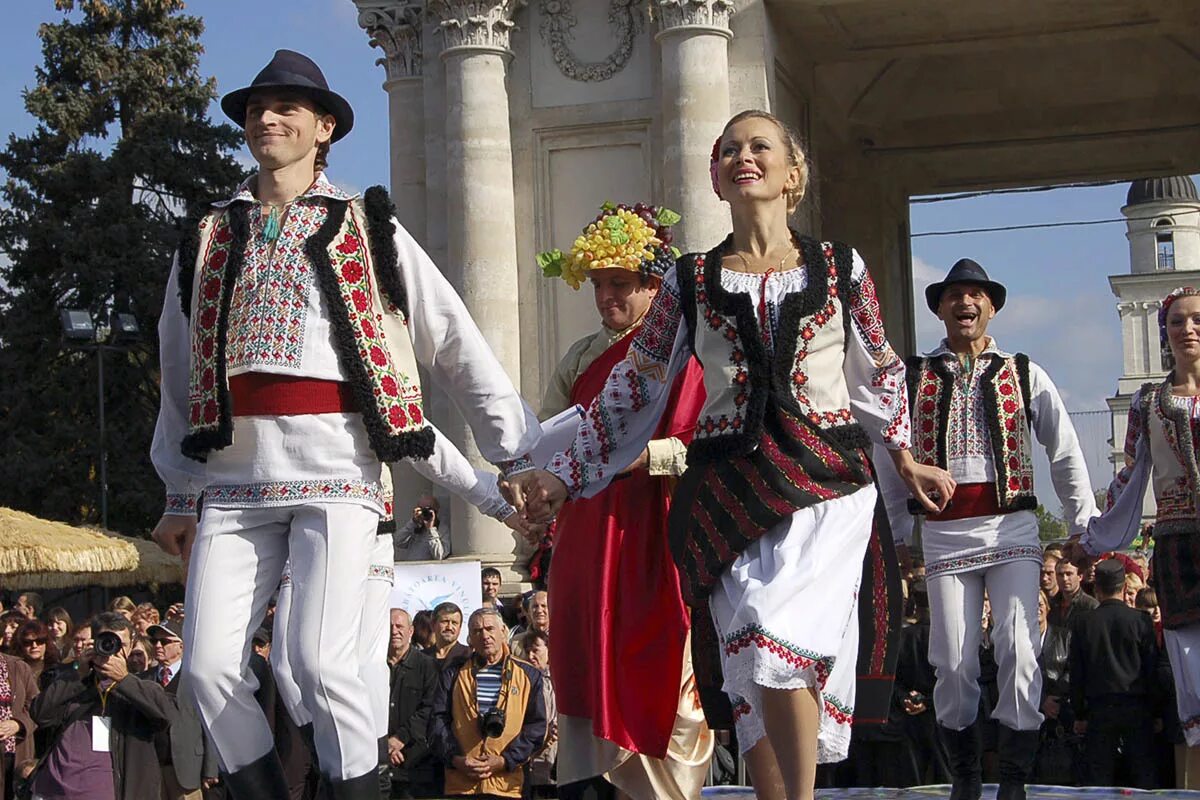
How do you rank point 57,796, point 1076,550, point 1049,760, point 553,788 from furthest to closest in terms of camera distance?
point 1049,760, point 553,788, point 57,796, point 1076,550

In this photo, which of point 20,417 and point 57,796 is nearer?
point 57,796

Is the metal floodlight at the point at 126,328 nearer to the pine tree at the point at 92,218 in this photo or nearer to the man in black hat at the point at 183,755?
the pine tree at the point at 92,218

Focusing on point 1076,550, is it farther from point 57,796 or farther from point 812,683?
point 57,796

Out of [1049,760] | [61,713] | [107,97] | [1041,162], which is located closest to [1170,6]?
[1041,162]

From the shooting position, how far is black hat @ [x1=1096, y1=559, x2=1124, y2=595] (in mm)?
11359

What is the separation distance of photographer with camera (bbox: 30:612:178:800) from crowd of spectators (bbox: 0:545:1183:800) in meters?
0.01

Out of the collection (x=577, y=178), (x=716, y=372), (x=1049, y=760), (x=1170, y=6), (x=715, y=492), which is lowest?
(x=1049, y=760)

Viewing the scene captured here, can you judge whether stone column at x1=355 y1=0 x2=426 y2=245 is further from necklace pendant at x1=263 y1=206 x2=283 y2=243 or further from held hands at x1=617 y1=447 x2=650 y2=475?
necklace pendant at x1=263 y1=206 x2=283 y2=243

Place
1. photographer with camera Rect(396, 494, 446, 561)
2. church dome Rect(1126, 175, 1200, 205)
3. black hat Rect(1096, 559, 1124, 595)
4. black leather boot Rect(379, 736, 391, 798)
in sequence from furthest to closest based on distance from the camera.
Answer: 1. church dome Rect(1126, 175, 1200, 205)
2. photographer with camera Rect(396, 494, 446, 561)
3. black hat Rect(1096, 559, 1124, 595)
4. black leather boot Rect(379, 736, 391, 798)

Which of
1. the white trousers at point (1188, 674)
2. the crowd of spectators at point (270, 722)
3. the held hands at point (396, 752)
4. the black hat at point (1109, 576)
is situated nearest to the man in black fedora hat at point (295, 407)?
the white trousers at point (1188, 674)

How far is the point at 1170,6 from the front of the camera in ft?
73.7

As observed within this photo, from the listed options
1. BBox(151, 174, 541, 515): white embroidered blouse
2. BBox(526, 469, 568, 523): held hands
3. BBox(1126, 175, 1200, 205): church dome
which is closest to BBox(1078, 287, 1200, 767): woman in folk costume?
BBox(526, 469, 568, 523): held hands

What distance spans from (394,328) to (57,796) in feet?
18.6

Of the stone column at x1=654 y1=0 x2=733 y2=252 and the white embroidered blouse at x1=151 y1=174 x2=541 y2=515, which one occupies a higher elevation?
the stone column at x1=654 y1=0 x2=733 y2=252
